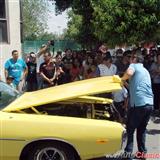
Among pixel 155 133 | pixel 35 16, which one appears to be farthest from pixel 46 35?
pixel 155 133

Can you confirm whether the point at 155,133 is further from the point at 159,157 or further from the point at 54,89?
the point at 54,89

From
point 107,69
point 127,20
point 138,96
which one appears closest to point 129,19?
point 127,20

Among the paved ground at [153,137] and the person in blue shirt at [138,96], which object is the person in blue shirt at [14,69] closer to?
the paved ground at [153,137]

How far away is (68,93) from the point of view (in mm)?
6344

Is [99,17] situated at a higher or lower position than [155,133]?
higher

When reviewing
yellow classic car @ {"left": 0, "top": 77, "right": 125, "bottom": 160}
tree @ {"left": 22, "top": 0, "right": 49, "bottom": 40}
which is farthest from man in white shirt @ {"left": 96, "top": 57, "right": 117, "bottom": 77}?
tree @ {"left": 22, "top": 0, "right": 49, "bottom": 40}

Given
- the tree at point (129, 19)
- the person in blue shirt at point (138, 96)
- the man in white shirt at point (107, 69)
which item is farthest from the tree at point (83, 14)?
the person in blue shirt at point (138, 96)

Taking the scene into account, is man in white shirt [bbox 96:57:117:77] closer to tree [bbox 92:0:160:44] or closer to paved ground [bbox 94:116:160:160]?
paved ground [bbox 94:116:160:160]

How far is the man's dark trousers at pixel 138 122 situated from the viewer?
692cm

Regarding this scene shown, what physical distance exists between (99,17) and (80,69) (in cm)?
219

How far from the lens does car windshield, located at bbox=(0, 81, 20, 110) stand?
6.35 metres

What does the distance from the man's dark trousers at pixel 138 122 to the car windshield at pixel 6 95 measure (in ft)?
5.64

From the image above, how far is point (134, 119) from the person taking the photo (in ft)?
22.9

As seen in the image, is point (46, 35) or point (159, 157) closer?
point (159, 157)
